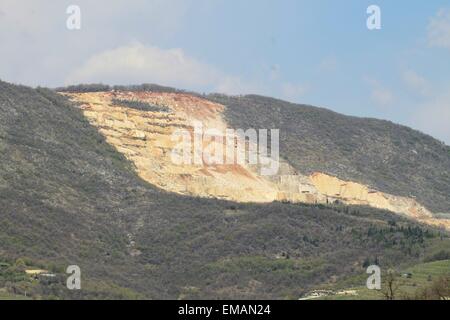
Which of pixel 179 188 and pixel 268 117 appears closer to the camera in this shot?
pixel 179 188

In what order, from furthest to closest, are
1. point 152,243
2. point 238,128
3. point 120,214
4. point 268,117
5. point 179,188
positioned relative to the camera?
1. point 268,117
2. point 238,128
3. point 179,188
4. point 120,214
5. point 152,243

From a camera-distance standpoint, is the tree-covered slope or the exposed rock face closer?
the exposed rock face

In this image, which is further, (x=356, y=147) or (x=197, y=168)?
(x=356, y=147)

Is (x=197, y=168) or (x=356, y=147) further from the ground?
(x=356, y=147)

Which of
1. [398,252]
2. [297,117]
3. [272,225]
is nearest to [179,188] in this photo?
[272,225]

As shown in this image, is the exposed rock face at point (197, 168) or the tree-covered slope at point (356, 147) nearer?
the exposed rock face at point (197, 168)

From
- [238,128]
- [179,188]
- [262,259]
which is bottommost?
[262,259]

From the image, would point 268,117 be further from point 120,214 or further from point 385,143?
point 120,214

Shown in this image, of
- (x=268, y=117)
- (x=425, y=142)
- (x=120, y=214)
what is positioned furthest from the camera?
(x=425, y=142)
